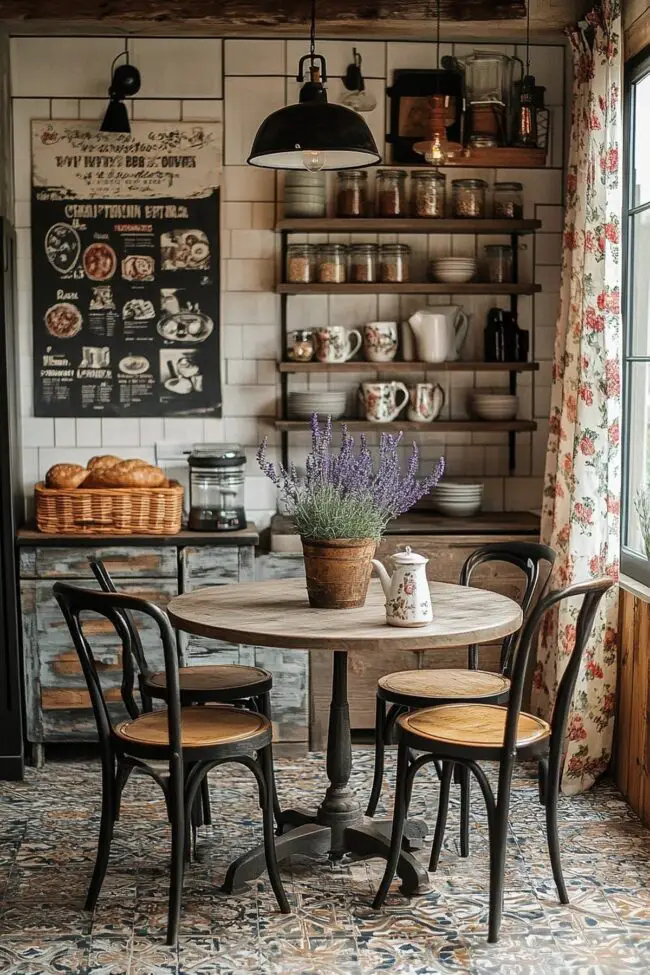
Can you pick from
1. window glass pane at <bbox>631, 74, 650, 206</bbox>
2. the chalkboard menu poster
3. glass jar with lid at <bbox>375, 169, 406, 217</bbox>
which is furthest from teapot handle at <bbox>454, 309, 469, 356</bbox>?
the chalkboard menu poster

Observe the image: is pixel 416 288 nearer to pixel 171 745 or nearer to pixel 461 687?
pixel 461 687

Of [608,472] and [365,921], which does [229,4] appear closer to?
[608,472]

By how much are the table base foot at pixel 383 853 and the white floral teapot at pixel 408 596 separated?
736 millimetres

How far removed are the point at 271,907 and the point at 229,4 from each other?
10.7ft

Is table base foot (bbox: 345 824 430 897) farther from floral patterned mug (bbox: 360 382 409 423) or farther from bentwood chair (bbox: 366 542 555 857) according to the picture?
floral patterned mug (bbox: 360 382 409 423)

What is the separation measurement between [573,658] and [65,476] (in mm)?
2304

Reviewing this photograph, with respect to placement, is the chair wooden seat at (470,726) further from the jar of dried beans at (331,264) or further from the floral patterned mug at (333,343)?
the jar of dried beans at (331,264)

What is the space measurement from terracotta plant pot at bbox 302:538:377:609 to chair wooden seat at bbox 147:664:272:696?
16.5 inches

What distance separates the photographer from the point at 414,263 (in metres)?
5.07

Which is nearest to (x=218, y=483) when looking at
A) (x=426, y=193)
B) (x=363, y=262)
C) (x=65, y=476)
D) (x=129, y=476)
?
(x=129, y=476)

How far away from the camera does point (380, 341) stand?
193 inches

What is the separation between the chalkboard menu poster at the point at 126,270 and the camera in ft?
16.3

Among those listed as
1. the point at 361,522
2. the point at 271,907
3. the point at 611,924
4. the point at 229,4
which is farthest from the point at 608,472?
the point at 229,4

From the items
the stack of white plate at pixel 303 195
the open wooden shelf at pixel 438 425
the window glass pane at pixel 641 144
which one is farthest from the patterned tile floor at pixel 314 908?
the stack of white plate at pixel 303 195
